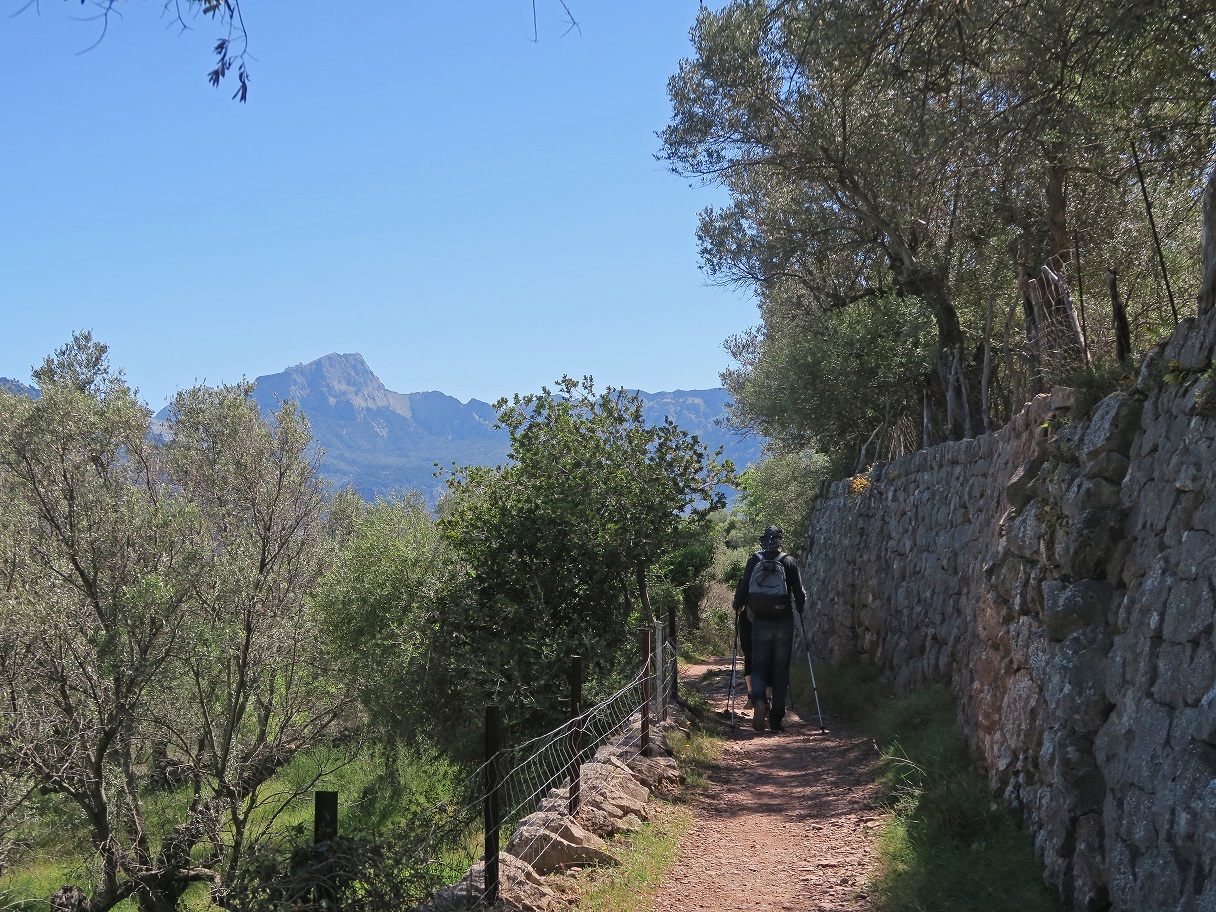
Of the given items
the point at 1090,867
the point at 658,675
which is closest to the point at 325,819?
the point at 1090,867

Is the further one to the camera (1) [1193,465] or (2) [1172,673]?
(1) [1193,465]

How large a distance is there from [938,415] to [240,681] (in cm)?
1146

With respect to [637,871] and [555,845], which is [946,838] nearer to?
[637,871]

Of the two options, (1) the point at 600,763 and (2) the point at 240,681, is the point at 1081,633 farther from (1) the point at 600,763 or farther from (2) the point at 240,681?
(2) the point at 240,681

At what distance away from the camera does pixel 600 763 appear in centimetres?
754

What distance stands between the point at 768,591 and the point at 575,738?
12.9 feet

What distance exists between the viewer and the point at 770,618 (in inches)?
401

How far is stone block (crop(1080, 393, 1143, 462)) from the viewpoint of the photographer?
549cm

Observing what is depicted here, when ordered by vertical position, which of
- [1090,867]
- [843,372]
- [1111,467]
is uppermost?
[843,372]

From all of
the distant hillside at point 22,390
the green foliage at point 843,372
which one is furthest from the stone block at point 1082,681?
the distant hillside at point 22,390

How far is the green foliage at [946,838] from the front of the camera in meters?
5.02

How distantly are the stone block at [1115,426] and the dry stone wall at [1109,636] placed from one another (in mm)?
12

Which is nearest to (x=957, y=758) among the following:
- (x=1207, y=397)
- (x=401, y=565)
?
Result: (x=1207, y=397)

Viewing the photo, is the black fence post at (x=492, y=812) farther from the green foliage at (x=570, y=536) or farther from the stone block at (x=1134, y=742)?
the green foliage at (x=570, y=536)
